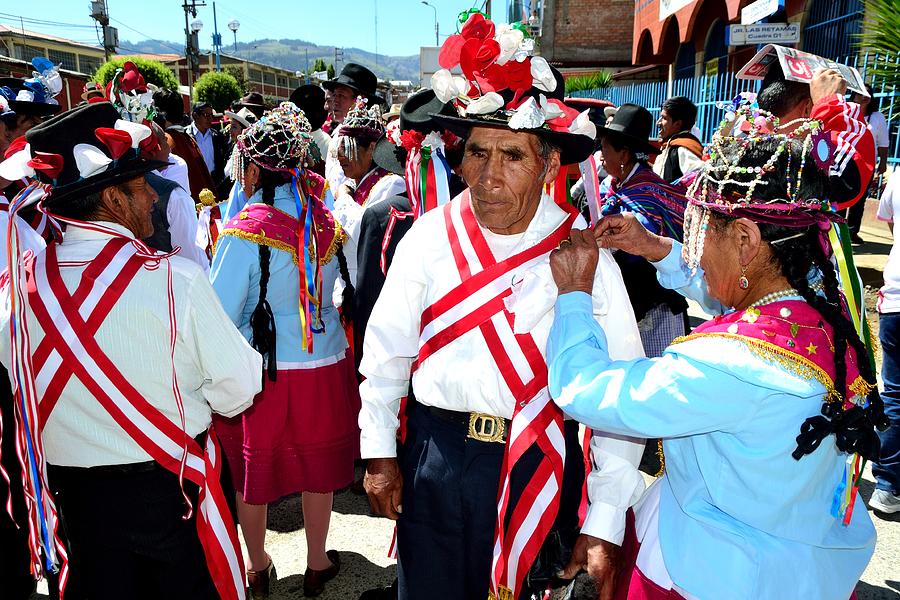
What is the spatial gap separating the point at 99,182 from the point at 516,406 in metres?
1.43

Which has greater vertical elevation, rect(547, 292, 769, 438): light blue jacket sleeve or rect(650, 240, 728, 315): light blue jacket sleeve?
rect(650, 240, 728, 315): light blue jacket sleeve

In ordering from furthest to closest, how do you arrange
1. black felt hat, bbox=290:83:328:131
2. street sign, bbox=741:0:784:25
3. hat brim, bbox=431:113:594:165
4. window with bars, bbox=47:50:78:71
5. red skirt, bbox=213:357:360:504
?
window with bars, bbox=47:50:78:71 → street sign, bbox=741:0:784:25 → black felt hat, bbox=290:83:328:131 → red skirt, bbox=213:357:360:504 → hat brim, bbox=431:113:594:165

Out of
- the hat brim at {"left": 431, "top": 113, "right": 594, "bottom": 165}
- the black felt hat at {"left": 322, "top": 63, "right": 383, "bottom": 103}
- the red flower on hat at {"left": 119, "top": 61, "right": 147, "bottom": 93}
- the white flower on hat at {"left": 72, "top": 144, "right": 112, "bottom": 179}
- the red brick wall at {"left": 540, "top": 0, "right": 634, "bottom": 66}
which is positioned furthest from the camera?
the red brick wall at {"left": 540, "top": 0, "right": 634, "bottom": 66}

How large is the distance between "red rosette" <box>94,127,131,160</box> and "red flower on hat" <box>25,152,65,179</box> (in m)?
0.13

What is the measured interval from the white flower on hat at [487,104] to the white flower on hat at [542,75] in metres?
0.15

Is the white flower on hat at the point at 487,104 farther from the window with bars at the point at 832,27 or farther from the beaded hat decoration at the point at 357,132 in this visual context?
the window with bars at the point at 832,27

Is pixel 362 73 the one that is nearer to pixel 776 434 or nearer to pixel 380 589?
pixel 380 589

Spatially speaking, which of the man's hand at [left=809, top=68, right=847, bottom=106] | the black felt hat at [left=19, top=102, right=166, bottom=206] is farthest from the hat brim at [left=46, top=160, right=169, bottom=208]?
the man's hand at [left=809, top=68, right=847, bottom=106]

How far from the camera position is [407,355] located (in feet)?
7.54

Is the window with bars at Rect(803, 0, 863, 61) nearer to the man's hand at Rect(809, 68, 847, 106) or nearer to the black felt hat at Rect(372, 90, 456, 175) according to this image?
the man's hand at Rect(809, 68, 847, 106)

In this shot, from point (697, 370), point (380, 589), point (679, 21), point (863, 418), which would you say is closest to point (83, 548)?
point (380, 589)

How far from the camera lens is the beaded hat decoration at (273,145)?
3262 millimetres

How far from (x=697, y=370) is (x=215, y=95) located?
36.4 metres

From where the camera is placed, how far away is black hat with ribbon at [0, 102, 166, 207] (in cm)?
196
